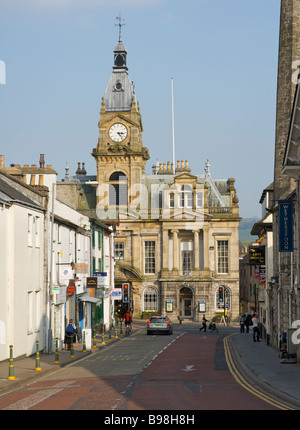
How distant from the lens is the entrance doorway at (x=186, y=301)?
85812 millimetres

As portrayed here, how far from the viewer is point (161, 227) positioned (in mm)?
87438

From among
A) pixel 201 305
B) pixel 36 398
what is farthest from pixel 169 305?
pixel 36 398

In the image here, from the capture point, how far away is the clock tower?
88438mm

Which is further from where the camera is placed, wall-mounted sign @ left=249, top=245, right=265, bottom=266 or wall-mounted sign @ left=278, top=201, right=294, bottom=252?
wall-mounted sign @ left=249, top=245, right=265, bottom=266

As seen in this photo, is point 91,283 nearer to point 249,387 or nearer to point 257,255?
point 257,255

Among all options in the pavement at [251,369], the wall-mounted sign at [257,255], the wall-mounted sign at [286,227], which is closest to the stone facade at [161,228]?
the wall-mounted sign at [257,255]

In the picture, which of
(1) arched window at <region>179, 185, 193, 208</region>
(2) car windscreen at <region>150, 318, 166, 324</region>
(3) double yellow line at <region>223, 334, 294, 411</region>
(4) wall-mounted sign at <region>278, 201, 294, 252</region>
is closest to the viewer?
(3) double yellow line at <region>223, 334, 294, 411</region>

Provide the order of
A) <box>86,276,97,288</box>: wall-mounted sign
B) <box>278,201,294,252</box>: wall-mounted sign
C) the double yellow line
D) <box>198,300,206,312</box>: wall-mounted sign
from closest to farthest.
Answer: the double yellow line, <box>278,201,294,252</box>: wall-mounted sign, <box>86,276,97,288</box>: wall-mounted sign, <box>198,300,206,312</box>: wall-mounted sign

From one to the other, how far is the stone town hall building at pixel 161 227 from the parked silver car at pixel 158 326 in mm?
26272

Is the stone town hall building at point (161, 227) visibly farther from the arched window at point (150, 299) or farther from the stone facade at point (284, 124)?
the stone facade at point (284, 124)

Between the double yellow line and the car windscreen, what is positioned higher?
the double yellow line

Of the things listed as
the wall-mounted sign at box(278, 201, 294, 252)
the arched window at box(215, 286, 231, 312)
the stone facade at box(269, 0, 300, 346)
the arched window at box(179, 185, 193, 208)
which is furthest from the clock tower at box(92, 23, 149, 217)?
the wall-mounted sign at box(278, 201, 294, 252)

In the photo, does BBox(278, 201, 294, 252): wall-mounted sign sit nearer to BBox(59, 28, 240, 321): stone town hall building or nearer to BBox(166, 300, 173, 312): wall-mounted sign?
BBox(59, 28, 240, 321): stone town hall building

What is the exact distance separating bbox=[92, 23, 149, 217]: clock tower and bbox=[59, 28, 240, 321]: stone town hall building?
0.13 meters
